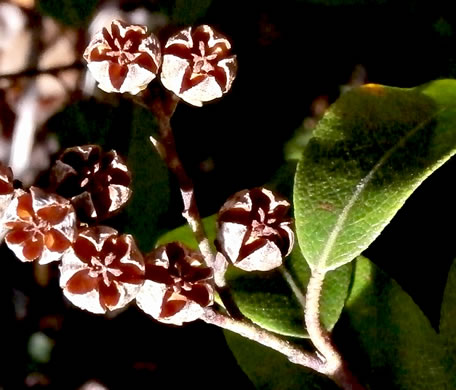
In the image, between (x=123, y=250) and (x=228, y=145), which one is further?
(x=228, y=145)

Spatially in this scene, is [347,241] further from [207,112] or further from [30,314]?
[30,314]

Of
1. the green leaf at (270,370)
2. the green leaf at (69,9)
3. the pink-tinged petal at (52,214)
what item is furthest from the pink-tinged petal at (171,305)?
the green leaf at (69,9)

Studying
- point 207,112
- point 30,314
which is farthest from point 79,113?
point 30,314

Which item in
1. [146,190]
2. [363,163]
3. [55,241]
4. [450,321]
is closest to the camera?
[55,241]

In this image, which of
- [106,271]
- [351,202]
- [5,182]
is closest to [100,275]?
[106,271]

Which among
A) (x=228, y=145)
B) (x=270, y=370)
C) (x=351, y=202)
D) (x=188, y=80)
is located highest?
(x=188, y=80)

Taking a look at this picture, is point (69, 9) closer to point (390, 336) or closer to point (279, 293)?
point (279, 293)

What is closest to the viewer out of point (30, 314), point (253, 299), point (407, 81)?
point (253, 299)
